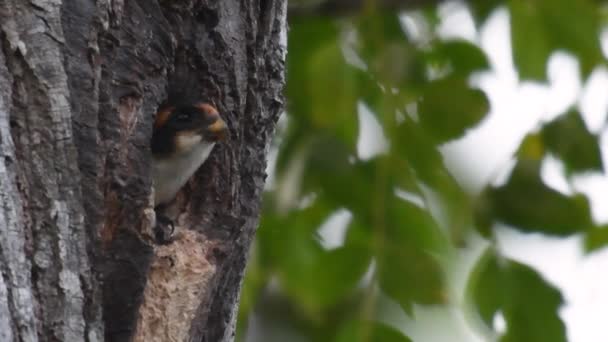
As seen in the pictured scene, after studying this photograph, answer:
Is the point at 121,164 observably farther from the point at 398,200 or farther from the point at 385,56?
the point at 385,56

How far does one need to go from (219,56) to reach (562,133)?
140 cm

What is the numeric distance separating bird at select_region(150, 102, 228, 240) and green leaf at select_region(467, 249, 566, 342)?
37.5 inches

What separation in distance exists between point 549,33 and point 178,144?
1.40 meters

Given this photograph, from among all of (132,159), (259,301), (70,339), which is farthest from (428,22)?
(70,339)

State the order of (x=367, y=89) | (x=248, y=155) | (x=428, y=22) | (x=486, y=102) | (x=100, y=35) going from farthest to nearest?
(x=428, y=22)
(x=367, y=89)
(x=486, y=102)
(x=248, y=155)
(x=100, y=35)

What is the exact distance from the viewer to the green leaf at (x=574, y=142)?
349 cm

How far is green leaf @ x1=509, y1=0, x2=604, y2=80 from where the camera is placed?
11.2 feet

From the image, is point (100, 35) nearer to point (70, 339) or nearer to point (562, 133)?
point (70, 339)

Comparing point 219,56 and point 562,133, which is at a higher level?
point 562,133

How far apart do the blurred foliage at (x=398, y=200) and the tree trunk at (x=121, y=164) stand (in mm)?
619

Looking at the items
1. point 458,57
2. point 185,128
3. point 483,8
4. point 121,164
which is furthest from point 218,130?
point 483,8

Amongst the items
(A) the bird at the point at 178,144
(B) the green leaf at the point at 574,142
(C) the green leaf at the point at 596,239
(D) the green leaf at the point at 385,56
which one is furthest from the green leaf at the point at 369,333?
(C) the green leaf at the point at 596,239

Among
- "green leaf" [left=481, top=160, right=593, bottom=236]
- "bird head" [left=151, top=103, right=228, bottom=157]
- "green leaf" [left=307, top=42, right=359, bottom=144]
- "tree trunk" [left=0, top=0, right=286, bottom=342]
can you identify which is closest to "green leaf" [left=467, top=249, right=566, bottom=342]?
"green leaf" [left=481, top=160, right=593, bottom=236]

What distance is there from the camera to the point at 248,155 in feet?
7.82
